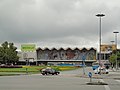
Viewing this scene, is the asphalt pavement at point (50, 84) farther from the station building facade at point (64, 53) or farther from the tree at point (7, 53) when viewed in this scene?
the station building facade at point (64, 53)

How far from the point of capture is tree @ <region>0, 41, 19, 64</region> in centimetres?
13550

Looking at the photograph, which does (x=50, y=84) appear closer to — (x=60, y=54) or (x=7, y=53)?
(x=7, y=53)

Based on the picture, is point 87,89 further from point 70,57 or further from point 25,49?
point 70,57

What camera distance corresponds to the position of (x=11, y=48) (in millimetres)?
142875

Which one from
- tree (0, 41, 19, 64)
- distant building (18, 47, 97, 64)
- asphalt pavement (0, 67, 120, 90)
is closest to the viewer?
asphalt pavement (0, 67, 120, 90)

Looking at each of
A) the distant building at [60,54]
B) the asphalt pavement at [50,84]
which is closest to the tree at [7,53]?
the distant building at [60,54]

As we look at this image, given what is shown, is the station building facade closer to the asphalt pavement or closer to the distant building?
the distant building

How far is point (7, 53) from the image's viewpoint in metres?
137

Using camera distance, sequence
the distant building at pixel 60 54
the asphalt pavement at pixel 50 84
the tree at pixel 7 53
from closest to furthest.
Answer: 1. the asphalt pavement at pixel 50 84
2. the tree at pixel 7 53
3. the distant building at pixel 60 54

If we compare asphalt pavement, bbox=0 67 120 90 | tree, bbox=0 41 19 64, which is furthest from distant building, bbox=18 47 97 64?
asphalt pavement, bbox=0 67 120 90

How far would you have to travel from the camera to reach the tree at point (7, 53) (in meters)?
136

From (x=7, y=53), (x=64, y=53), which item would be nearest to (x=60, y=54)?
A: (x=64, y=53)

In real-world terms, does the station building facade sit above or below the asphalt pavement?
above

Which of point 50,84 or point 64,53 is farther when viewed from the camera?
point 64,53
